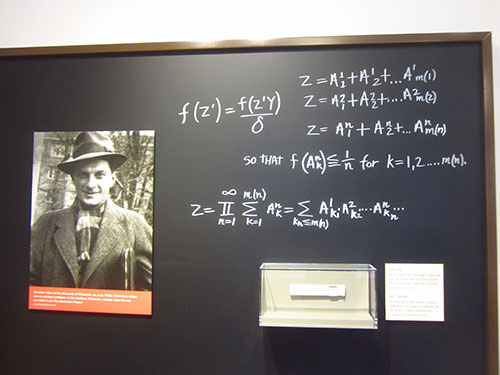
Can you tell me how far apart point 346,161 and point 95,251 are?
0.93m

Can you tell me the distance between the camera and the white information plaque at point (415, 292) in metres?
1.09

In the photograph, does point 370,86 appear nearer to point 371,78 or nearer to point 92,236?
point 371,78

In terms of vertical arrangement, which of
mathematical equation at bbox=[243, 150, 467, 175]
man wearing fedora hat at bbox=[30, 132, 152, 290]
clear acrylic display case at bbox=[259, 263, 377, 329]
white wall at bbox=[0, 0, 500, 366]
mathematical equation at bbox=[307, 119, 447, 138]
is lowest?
clear acrylic display case at bbox=[259, 263, 377, 329]

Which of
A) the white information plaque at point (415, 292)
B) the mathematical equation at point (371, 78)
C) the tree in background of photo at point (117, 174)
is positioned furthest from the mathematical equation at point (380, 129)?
the tree in background of photo at point (117, 174)

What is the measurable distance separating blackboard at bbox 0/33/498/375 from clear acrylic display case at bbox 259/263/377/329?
0.20ft

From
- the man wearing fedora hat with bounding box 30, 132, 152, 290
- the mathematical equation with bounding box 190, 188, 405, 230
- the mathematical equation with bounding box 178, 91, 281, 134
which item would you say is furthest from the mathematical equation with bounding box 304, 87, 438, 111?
the man wearing fedora hat with bounding box 30, 132, 152, 290

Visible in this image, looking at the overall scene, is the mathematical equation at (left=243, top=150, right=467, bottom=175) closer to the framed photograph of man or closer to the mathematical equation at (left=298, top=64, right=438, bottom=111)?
the mathematical equation at (left=298, top=64, right=438, bottom=111)

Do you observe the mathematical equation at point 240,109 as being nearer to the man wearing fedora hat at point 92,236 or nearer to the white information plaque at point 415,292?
the man wearing fedora hat at point 92,236

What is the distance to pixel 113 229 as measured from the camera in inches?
46.1

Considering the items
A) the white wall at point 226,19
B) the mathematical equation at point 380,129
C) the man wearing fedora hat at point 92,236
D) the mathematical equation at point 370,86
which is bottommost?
the man wearing fedora hat at point 92,236

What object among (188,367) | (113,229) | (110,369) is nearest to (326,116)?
(113,229)

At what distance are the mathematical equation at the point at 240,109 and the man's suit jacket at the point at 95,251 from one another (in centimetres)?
41

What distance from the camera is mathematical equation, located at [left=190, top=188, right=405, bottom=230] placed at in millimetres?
1109

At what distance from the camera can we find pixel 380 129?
112cm
